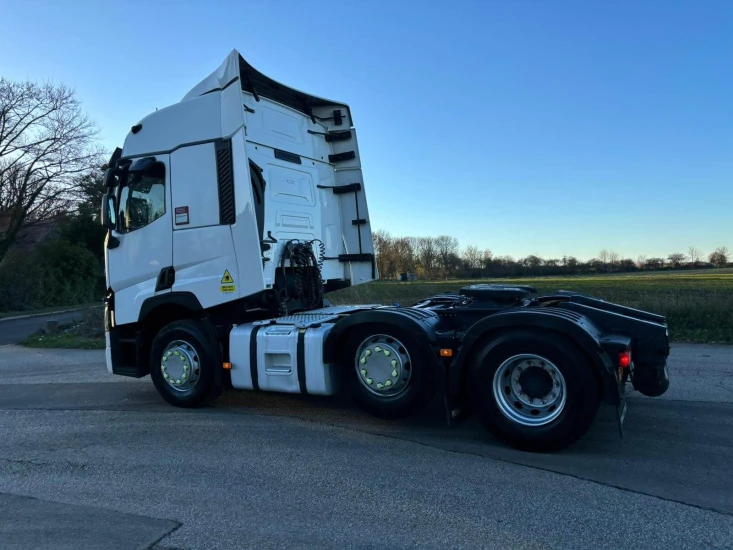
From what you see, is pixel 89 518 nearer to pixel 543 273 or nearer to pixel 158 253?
pixel 158 253

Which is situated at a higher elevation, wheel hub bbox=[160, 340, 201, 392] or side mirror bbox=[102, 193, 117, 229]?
side mirror bbox=[102, 193, 117, 229]

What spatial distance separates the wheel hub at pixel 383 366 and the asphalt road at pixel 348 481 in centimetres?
46

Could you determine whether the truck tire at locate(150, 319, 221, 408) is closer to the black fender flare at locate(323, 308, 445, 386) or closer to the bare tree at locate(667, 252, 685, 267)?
the black fender flare at locate(323, 308, 445, 386)

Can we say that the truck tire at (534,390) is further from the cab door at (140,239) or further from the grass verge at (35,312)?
the grass verge at (35,312)

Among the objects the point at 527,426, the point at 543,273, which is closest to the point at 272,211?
the point at 527,426

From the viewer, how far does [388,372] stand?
533cm

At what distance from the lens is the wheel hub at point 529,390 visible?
4.63m

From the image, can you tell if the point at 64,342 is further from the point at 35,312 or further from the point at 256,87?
the point at 35,312

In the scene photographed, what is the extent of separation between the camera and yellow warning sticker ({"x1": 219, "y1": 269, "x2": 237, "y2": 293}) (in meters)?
6.26

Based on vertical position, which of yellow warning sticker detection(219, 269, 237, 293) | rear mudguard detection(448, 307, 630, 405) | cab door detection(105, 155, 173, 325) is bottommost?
rear mudguard detection(448, 307, 630, 405)

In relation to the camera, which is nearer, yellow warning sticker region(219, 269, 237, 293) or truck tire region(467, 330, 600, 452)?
truck tire region(467, 330, 600, 452)

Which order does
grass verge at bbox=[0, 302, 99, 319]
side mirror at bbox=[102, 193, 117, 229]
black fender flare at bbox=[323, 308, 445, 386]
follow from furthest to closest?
grass verge at bbox=[0, 302, 99, 319] → side mirror at bbox=[102, 193, 117, 229] → black fender flare at bbox=[323, 308, 445, 386]

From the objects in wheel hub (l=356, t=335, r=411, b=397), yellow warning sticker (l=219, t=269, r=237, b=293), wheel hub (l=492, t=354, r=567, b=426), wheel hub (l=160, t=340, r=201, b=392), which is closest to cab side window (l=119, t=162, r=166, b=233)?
yellow warning sticker (l=219, t=269, r=237, b=293)

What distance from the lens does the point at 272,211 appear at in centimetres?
680
